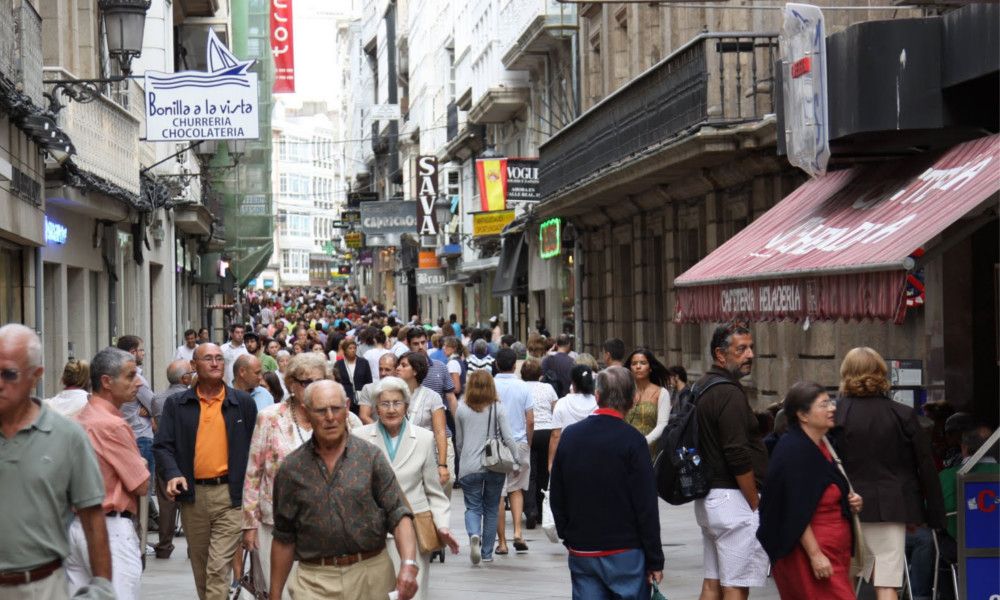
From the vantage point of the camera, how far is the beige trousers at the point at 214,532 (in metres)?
9.88

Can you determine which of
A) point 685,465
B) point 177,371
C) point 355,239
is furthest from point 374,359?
point 355,239

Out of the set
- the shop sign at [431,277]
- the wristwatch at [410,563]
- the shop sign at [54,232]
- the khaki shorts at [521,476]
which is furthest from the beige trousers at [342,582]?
the shop sign at [431,277]

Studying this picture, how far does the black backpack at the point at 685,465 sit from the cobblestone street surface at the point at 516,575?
2551mm

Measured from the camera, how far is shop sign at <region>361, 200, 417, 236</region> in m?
56.5

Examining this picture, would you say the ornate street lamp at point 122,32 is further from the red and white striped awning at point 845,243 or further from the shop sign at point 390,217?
the shop sign at point 390,217

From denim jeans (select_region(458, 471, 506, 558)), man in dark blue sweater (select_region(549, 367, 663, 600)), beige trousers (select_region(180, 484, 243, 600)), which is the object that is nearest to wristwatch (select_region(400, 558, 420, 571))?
man in dark blue sweater (select_region(549, 367, 663, 600))

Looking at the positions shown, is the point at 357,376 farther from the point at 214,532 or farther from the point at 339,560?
the point at 339,560

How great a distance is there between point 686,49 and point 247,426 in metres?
11.3

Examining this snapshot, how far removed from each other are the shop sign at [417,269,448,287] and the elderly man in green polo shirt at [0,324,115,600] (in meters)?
Answer: 52.5

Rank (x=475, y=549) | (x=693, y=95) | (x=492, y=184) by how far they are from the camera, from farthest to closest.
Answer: (x=492, y=184) < (x=693, y=95) < (x=475, y=549)

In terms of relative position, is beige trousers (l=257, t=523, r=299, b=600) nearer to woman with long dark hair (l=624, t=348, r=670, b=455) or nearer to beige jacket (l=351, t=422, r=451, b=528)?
beige jacket (l=351, t=422, r=451, b=528)

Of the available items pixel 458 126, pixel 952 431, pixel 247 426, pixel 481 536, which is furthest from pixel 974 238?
pixel 458 126

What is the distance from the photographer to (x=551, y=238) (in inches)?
1398

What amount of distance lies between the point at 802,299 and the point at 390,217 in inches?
1842
